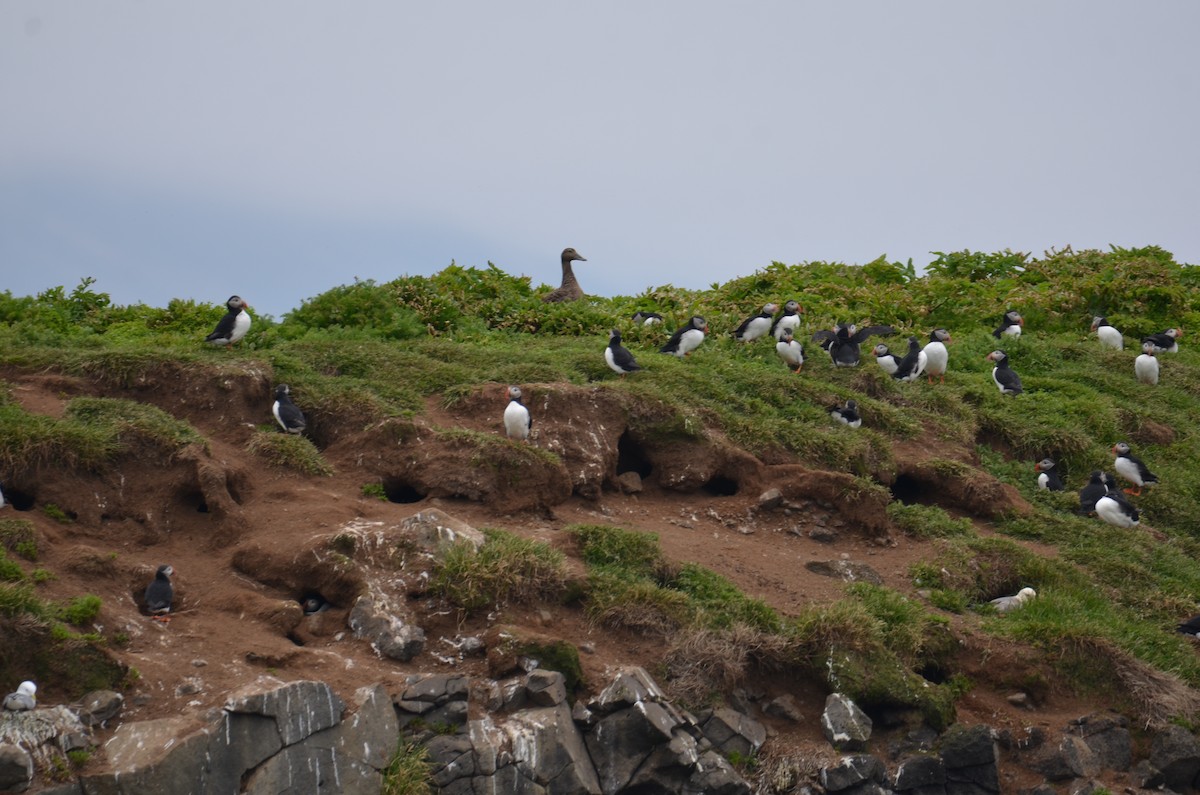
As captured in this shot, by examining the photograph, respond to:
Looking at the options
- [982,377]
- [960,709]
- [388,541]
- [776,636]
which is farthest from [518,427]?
[982,377]

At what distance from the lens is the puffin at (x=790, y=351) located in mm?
17406

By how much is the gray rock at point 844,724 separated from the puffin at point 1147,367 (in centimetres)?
1160

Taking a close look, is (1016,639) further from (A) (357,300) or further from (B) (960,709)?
(A) (357,300)

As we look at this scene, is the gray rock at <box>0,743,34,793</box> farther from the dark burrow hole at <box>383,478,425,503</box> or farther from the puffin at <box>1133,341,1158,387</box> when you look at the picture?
the puffin at <box>1133,341,1158,387</box>

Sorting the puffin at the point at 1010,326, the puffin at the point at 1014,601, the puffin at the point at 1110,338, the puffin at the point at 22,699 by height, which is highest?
the puffin at the point at 1010,326

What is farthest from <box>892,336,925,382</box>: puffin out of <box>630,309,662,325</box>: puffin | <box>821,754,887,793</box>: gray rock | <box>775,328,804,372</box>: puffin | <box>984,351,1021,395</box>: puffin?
<box>821,754,887,793</box>: gray rock

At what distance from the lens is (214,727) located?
29.1 feet

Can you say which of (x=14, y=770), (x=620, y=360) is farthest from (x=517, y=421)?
(x=14, y=770)

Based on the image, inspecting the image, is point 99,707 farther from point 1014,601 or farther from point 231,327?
point 1014,601

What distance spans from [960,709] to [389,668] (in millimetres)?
4879

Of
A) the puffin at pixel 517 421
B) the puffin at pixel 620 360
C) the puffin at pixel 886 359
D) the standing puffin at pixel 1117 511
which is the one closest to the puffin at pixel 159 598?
the puffin at pixel 517 421

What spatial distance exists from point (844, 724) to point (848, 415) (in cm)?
573

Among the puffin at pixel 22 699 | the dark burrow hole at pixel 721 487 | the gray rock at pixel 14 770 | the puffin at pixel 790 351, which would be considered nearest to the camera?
the gray rock at pixel 14 770

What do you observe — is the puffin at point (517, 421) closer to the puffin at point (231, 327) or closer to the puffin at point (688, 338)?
the puffin at point (231, 327)
